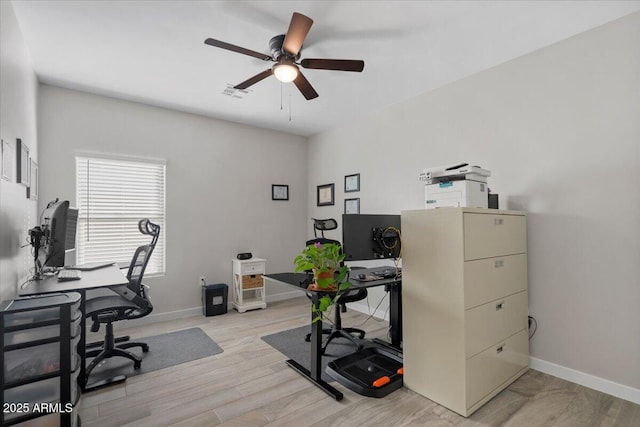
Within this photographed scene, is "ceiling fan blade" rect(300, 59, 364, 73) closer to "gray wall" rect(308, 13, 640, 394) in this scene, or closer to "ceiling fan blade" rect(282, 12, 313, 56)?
"ceiling fan blade" rect(282, 12, 313, 56)

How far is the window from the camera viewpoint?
11.1 feet

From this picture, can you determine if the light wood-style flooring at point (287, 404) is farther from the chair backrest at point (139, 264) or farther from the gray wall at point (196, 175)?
the gray wall at point (196, 175)

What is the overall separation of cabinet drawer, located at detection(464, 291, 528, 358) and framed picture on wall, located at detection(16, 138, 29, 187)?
10.5 ft

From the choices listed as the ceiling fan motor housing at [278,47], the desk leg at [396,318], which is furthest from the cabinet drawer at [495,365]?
the ceiling fan motor housing at [278,47]

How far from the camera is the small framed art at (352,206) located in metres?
4.21

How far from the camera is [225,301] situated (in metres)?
4.02

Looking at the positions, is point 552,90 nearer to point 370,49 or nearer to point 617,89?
point 617,89

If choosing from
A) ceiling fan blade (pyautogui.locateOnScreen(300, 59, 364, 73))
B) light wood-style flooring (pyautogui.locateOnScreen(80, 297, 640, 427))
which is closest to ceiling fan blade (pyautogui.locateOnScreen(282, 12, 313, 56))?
ceiling fan blade (pyautogui.locateOnScreen(300, 59, 364, 73))

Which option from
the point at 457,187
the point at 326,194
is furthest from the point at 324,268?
the point at 326,194

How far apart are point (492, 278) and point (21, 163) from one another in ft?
11.4

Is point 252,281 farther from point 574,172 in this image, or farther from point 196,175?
point 574,172

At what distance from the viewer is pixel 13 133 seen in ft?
6.82

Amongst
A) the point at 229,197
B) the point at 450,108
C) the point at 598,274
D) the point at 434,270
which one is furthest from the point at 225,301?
the point at 598,274

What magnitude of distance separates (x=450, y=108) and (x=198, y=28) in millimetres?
2462
